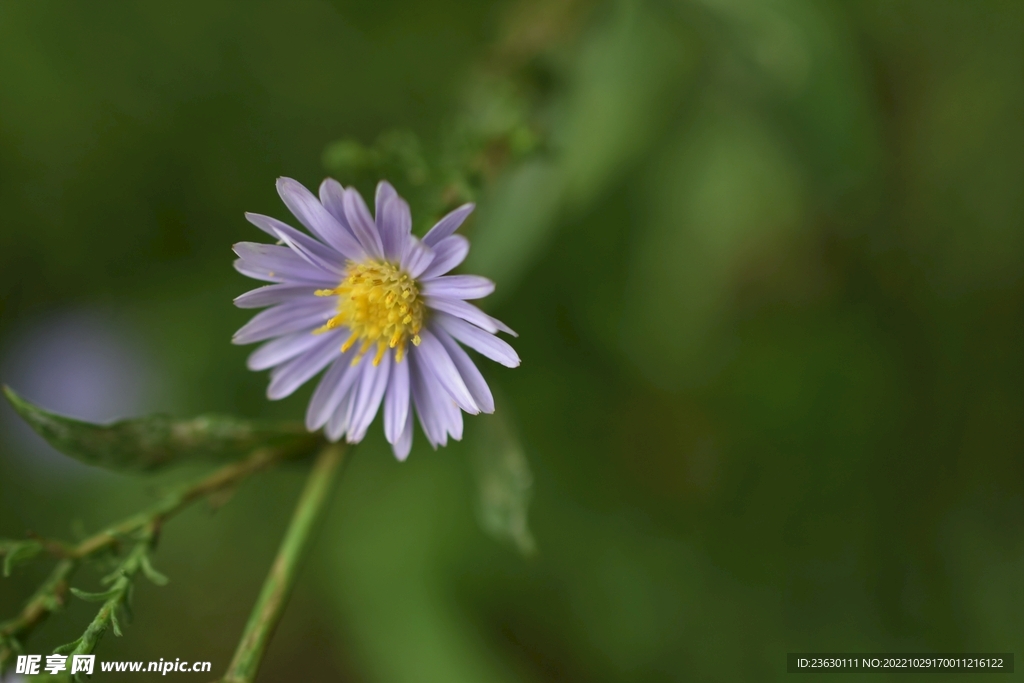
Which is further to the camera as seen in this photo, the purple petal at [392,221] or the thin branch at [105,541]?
the thin branch at [105,541]

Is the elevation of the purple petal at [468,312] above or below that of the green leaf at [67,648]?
above

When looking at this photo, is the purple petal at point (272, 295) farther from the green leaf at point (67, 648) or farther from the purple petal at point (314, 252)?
the green leaf at point (67, 648)

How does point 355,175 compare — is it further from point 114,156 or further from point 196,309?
point 114,156

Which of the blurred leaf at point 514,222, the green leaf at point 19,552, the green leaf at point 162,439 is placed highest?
the blurred leaf at point 514,222

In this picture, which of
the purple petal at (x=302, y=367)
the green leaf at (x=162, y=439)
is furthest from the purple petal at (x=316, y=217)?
the green leaf at (x=162, y=439)

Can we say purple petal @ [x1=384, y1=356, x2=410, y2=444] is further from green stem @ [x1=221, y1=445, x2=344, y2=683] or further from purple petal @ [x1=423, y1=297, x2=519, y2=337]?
green stem @ [x1=221, y1=445, x2=344, y2=683]

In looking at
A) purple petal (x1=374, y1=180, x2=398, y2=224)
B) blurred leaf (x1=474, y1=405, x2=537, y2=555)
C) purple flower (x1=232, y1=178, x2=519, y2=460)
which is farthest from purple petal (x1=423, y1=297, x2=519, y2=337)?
blurred leaf (x1=474, y1=405, x2=537, y2=555)

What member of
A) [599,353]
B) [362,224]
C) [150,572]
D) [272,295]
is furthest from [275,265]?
[599,353]

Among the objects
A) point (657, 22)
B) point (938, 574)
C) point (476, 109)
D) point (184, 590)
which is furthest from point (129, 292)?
point (938, 574)
